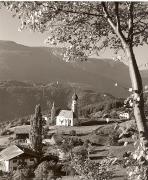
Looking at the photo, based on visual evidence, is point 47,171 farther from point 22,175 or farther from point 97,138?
point 97,138

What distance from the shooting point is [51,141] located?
102125 mm

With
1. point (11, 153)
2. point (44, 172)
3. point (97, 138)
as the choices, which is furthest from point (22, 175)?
point (97, 138)

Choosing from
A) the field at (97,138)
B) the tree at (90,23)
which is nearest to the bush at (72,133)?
the field at (97,138)

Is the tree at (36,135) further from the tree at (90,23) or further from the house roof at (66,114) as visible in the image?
the tree at (90,23)

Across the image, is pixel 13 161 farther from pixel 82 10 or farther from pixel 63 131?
pixel 82 10

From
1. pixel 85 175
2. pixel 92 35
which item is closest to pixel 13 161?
pixel 85 175

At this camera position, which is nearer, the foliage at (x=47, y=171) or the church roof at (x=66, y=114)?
the foliage at (x=47, y=171)

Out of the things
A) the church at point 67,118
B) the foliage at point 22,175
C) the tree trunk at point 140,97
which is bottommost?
the foliage at point 22,175

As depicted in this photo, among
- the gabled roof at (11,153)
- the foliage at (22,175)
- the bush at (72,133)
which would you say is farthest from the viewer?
the bush at (72,133)

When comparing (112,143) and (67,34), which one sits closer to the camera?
(67,34)

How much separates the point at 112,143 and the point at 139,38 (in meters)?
84.3

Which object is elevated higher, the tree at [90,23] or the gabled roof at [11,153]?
the tree at [90,23]

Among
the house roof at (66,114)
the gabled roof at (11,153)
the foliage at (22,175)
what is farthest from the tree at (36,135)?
the house roof at (66,114)

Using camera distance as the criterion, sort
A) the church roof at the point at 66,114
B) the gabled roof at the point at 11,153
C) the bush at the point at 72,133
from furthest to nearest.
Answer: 1. the church roof at the point at 66,114
2. the bush at the point at 72,133
3. the gabled roof at the point at 11,153
